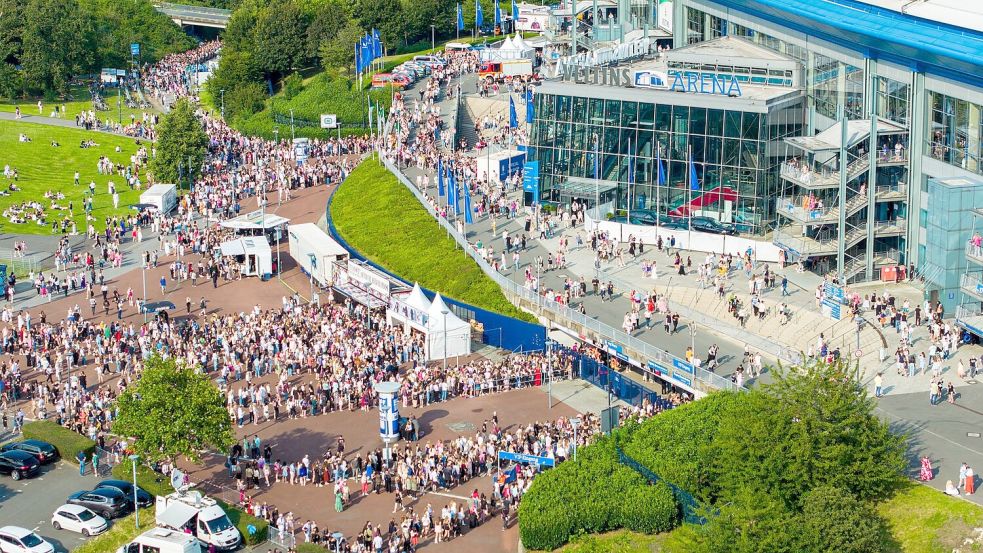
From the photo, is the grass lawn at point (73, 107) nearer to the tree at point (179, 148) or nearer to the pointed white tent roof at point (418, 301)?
the tree at point (179, 148)

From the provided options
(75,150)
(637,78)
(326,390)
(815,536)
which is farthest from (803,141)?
(75,150)

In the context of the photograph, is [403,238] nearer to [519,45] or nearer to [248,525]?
[248,525]

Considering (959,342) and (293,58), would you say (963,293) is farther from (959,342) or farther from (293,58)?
(293,58)

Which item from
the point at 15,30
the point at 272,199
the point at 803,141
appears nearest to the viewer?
the point at 803,141

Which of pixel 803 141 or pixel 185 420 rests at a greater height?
pixel 803 141

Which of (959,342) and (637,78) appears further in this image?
(637,78)

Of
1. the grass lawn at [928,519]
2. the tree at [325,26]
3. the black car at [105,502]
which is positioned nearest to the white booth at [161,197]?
the tree at [325,26]

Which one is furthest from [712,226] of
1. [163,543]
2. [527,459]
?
[163,543]
